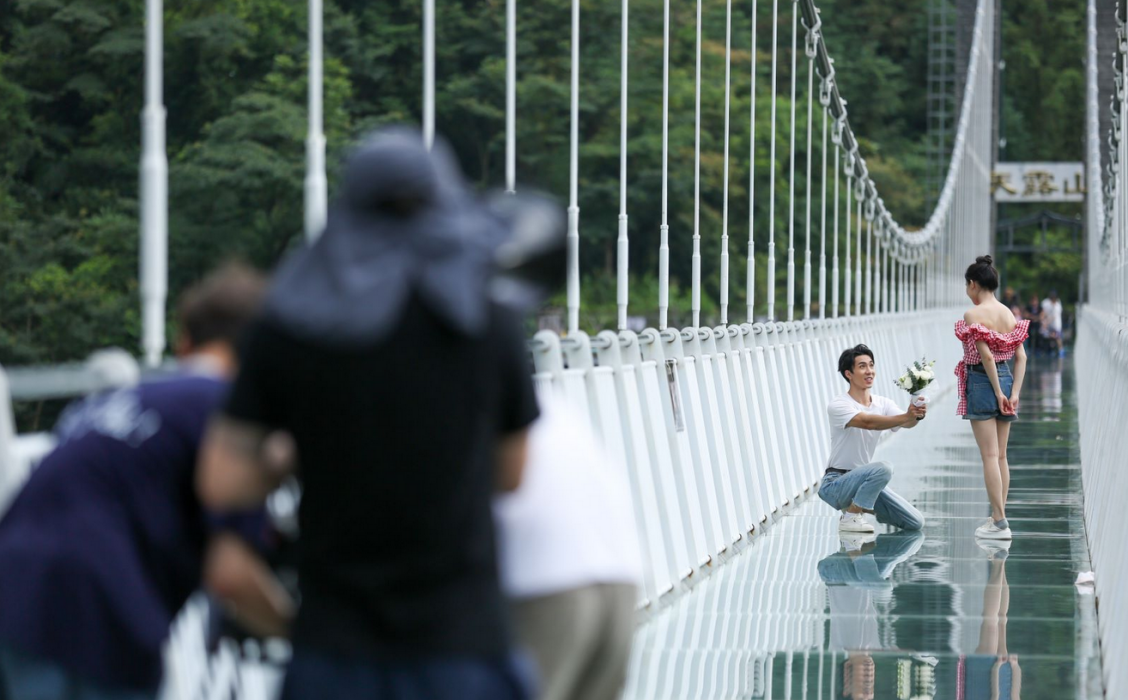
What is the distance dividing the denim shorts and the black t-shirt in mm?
7379

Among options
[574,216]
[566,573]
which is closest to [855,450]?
[574,216]

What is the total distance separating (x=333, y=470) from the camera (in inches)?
95.4

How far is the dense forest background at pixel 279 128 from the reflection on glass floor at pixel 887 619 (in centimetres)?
786

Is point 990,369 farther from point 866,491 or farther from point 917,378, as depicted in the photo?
point 866,491

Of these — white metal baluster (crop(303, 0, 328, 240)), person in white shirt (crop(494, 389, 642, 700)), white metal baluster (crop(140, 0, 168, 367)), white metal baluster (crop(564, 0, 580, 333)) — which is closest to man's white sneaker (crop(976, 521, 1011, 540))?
white metal baluster (crop(564, 0, 580, 333))

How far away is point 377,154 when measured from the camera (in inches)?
96.1

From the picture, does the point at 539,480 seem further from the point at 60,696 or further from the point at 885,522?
the point at 885,522

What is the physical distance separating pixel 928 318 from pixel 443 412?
95.3 ft

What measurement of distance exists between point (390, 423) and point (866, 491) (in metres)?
7.17

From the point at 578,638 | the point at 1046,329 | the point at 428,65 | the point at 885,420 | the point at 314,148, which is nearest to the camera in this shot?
the point at 578,638

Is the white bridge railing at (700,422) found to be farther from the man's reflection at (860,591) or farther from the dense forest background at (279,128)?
the dense forest background at (279,128)

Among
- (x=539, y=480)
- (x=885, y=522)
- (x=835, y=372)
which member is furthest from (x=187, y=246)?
(x=539, y=480)

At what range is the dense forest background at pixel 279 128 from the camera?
964 inches

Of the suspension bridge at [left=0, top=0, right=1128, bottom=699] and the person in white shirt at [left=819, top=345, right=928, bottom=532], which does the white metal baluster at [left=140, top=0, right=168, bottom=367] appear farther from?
the person in white shirt at [left=819, top=345, right=928, bottom=532]
